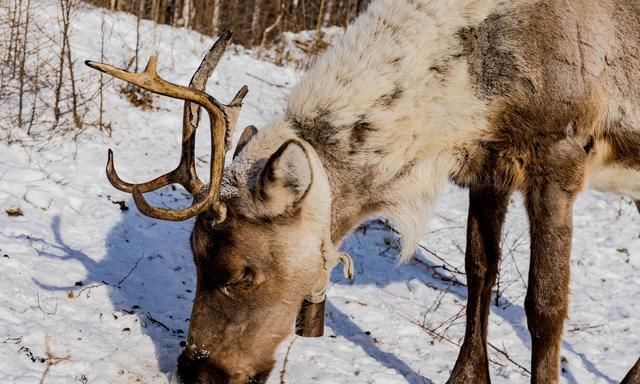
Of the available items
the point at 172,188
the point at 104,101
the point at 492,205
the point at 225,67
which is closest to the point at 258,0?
the point at 225,67

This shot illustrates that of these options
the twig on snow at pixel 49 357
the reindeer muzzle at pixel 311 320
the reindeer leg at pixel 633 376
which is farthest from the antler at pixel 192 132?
the reindeer leg at pixel 633 376

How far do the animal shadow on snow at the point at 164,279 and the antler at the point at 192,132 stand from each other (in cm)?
90

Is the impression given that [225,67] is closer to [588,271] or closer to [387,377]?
[588,271]

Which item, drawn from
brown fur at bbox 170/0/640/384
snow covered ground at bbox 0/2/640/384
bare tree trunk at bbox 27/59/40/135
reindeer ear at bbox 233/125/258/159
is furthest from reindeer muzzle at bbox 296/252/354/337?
bare tree trunk at bbox 27/59/40/135

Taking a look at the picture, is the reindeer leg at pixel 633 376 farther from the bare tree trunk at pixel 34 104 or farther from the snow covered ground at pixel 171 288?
the bare tree trunk at pixel 34 104

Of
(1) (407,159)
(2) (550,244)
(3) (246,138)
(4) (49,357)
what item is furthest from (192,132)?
(2) (550,244)

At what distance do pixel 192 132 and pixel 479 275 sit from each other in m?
1.94

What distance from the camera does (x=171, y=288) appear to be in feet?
16.2

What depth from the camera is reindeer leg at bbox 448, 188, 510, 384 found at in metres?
4.56

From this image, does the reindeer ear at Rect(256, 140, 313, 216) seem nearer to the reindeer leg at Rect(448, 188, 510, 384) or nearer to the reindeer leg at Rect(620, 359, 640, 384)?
the reindeer leg at Rect(448, 188, 510, 384)

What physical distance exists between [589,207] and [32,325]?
19.2ft

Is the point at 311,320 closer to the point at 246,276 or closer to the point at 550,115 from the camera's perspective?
the point at 246,276

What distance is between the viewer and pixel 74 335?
3.94m

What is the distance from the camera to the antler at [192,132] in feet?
11.1
